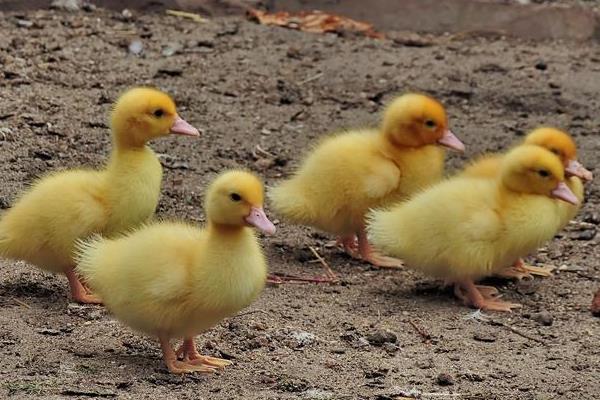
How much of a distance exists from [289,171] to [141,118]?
2.03 metres

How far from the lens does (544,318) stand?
242 inches

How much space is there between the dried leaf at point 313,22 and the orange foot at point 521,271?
3.58m

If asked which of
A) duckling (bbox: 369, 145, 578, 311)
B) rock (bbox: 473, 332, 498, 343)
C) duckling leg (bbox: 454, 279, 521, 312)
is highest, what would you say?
duckling (bbox: 369, 145, 578, 311)

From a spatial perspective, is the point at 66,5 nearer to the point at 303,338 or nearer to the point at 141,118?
the point at 141,118

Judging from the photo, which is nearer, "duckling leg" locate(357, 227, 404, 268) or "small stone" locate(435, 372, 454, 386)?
"small stone" locate(435, 372, 454, 386)

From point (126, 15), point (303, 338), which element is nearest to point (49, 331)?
point (303, 338)

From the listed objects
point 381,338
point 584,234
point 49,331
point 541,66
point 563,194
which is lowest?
point 49,331

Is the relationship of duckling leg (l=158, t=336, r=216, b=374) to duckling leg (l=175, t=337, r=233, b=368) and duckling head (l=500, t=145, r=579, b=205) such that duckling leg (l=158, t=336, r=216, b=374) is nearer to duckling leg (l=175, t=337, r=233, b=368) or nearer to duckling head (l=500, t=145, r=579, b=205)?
duckling leg (l=175, t=337, r=233, b=368)

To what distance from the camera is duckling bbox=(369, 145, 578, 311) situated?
244 inches

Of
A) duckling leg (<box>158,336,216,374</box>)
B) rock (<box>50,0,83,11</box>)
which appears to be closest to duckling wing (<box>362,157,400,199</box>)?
duckling leg (<box>158,336,216,374</box>)

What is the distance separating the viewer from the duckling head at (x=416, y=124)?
679 centimetres

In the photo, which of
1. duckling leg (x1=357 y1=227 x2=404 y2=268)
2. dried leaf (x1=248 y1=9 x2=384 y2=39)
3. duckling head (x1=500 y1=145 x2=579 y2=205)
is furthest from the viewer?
dried leaf (x1=248 y1=9 x2=384 y2=39)

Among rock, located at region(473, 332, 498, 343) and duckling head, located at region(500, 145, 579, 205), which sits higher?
duckling head, located at region(500, 145, 579, 205)

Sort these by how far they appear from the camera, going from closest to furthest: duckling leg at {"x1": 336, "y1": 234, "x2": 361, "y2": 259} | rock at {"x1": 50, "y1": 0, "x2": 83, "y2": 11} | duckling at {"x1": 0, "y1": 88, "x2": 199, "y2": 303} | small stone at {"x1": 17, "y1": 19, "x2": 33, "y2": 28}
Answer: duckling at {"x1": 0, "y1": 88, "x2": 199, "y2": 303}
duckling leg at {"x1": 336, "y1": 234, "x2": 361, "y2": 259}
small stone at {"x1": 17, "y1": 19, "x2": 33, "y2": 28}
rock at {"x1": 50, "y1": 0, "x2": 83, "y2": 11}
